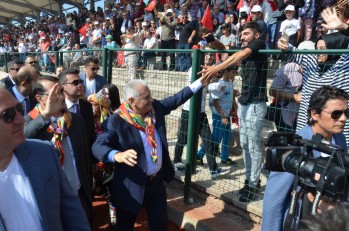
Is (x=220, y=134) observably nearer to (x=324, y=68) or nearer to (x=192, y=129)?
(x=192, y=129)

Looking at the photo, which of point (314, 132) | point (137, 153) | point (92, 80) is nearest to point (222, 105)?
point (137, 153)

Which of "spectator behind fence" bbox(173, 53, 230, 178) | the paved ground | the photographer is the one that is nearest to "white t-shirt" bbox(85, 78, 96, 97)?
"spectator behind fence" bbox(173, 53, 230, 178)

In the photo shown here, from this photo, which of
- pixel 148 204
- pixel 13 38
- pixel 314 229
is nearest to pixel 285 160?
pixel 314 229

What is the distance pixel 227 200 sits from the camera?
369 cm

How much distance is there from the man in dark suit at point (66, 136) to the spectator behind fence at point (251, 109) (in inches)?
54.7

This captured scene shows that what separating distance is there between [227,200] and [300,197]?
2251mm

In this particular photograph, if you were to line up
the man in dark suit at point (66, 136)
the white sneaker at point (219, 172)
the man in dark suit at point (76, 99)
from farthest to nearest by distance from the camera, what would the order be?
the white sneaker at point (219, 172)
the man in dark suit at point (76, 99)
the man in dark suit at point (66, 136)

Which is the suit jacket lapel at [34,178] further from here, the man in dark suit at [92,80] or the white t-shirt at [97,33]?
the white t-shirt at [97,33]

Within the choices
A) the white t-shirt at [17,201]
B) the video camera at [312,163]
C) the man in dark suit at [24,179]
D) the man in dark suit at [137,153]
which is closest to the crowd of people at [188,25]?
the man in dark suit at [137,153]

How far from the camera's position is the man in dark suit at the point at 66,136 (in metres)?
2.52

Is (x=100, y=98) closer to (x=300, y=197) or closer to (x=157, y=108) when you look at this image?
(x=157, y=108)

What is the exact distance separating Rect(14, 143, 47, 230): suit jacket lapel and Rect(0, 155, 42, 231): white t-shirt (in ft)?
0.05

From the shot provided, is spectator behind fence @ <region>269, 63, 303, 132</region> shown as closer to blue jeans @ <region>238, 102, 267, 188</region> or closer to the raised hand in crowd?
blue jeans @ <region>238, 102, 267, 188</region>

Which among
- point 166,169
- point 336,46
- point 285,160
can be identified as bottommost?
point 166,169
